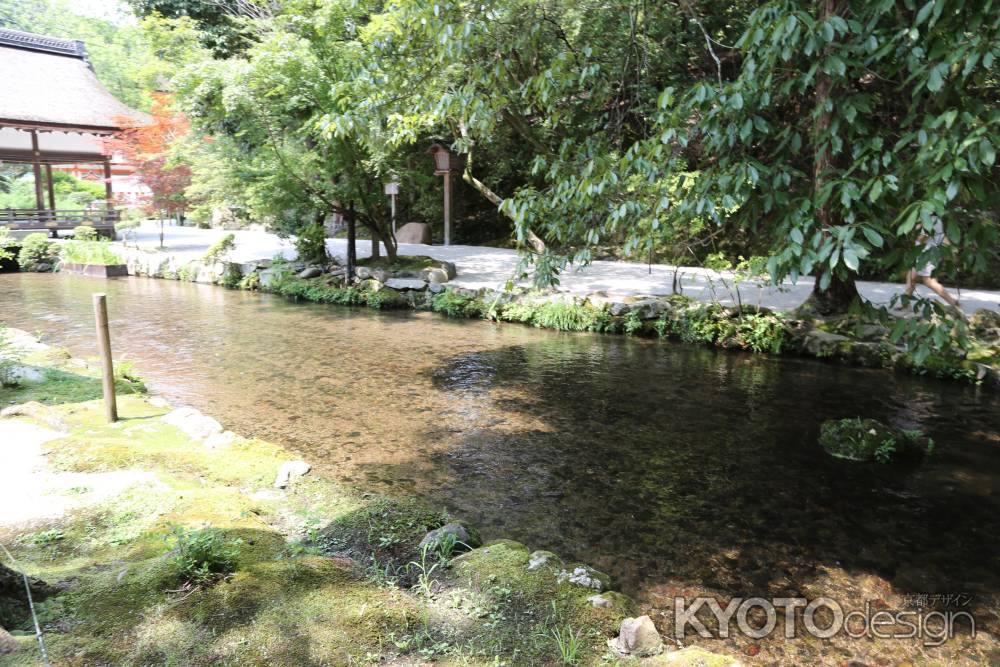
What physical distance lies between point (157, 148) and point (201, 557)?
20359 mm

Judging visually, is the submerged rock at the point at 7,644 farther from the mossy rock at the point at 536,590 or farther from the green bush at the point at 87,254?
the green bush at the point at 87,254

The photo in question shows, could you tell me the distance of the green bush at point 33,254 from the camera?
1828 cm

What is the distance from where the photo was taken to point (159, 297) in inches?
570

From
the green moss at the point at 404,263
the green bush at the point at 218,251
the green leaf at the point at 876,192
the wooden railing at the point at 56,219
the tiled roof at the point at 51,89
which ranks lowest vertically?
the green moss at the point at 404,263

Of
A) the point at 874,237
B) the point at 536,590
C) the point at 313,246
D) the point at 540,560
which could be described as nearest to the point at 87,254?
the point at 313,246

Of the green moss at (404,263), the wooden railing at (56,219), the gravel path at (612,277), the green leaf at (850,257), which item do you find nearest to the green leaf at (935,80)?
the green leaf at (850,257)

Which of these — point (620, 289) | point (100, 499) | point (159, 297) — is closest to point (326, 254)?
point (159, 297)

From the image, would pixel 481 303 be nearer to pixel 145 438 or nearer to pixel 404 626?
pixel 145 438

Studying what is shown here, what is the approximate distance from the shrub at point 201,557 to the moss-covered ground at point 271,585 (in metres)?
0.02

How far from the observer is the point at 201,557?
117 inches

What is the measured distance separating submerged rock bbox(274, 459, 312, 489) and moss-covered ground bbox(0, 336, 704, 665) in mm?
72

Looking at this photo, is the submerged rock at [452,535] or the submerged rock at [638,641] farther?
the submerged rock at [452,535]

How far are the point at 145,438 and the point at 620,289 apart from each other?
883 centimetres

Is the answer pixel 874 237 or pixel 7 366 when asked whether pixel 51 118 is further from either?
pixel 874 237
